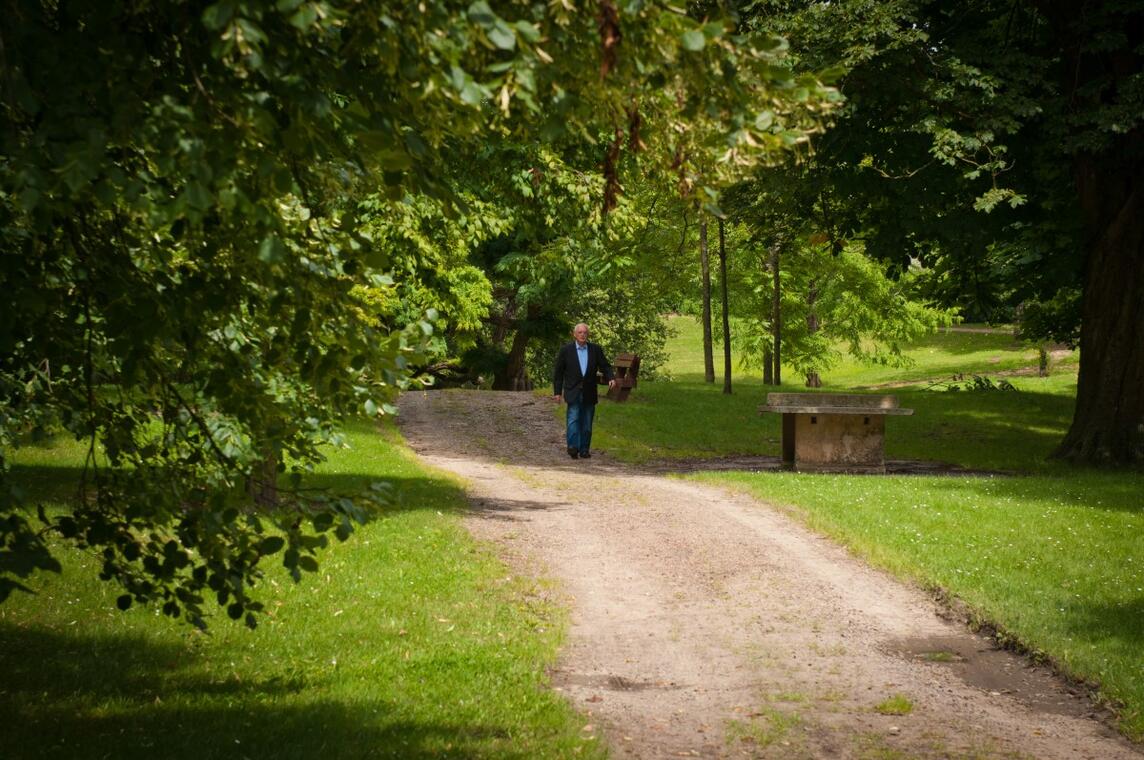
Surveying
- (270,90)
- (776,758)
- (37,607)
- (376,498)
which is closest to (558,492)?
(37,607)

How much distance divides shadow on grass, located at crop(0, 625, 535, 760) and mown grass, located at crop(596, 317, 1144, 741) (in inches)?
162

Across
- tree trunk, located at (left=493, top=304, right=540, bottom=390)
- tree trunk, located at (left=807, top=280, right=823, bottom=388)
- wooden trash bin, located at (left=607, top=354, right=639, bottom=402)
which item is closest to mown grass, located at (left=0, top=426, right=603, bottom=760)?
wooden trash bin, located at (left=607, top=354, right=639, bottom=402)

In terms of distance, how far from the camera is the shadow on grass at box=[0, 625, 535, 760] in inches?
238

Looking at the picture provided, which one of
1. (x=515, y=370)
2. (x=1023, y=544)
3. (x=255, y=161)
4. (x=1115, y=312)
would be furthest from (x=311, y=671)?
(x=515, y=370)

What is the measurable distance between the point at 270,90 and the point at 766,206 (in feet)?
64.5

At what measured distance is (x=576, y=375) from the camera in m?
20.7

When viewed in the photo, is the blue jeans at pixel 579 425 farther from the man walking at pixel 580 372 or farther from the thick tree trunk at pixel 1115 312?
the thick tree trunk at pixel 1115 312

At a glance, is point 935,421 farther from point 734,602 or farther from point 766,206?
point 734,602

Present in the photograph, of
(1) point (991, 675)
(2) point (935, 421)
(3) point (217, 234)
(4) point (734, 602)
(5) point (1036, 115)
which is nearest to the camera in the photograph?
(3) point (217, 234)

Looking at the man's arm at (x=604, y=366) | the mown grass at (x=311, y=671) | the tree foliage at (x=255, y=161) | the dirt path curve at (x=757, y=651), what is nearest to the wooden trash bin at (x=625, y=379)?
the man's arm at (x=604, y=366)

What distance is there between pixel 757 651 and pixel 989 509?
22.7ft

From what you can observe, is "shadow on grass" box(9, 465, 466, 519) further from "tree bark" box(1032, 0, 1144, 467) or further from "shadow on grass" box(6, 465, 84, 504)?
"tree bark" box(1032, 0, 1144, 467)

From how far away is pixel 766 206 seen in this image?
75.9ft

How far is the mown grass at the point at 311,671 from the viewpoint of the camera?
626 cm
